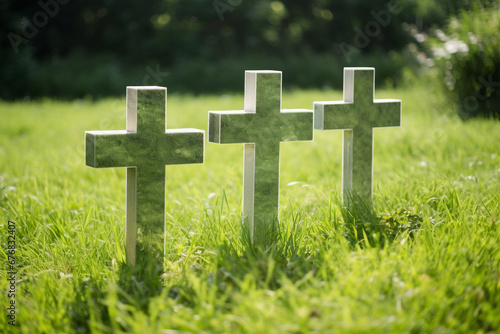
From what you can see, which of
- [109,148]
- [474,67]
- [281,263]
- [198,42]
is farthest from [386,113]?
[198,42]

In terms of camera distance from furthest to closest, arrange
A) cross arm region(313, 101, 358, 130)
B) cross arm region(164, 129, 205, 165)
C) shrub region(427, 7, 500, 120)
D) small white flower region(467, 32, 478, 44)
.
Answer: small white flower region(467, 32, 478, 44), shrub region(427, 7, 500, 120), cross arm region(313, 101, 358, 130), cross arm region(164, 129, 205, 165)

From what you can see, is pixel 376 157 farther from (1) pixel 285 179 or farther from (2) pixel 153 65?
(2) pixel 153 65

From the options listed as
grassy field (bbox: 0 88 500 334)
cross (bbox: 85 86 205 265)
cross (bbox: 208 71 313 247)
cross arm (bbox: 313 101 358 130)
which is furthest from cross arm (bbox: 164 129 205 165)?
cross arm (bbox: 313 101 358 130)

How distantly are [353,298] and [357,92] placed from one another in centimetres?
149

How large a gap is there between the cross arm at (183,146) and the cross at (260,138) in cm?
11

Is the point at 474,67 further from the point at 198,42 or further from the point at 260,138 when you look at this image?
the point at 198,42

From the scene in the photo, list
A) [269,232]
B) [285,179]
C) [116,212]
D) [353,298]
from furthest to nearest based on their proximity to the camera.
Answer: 1. [285,179]
2. [116,212]
3. [269,232]
4. [353,298]

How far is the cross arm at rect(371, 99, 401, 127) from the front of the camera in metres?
3.38

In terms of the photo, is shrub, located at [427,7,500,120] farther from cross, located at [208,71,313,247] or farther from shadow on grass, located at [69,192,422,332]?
cross, located at [208,71,313,247]

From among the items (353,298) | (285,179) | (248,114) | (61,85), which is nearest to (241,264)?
(353,298)

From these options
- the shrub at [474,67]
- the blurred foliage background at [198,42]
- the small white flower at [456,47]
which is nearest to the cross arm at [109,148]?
the shrub at [474,67]

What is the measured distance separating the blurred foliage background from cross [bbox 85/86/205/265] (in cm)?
964

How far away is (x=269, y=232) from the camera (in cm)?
288

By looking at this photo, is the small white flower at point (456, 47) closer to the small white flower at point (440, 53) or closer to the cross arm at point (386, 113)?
the small white flower at point (440, 53)
